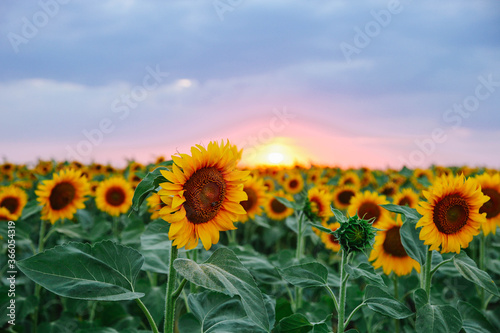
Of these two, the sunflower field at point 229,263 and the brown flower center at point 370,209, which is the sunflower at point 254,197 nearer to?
the sunflower field at point 229,263

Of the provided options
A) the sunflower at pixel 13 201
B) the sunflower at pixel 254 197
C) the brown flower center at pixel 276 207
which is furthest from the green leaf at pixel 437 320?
the sunflower at pixel 13 201

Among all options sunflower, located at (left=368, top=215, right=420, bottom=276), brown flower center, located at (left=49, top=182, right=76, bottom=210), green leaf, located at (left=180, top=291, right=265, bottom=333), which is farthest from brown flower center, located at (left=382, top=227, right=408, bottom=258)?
brown flower center, located at (left=49, top=182, right=76, bottom=210)

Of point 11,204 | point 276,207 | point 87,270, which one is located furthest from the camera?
point 276,207

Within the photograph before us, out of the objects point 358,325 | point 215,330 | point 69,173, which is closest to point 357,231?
point 215,330

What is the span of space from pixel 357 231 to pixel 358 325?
162cm

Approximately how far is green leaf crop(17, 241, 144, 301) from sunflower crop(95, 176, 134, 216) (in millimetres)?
3490

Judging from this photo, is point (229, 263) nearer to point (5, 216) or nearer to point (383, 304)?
point (383, 304)

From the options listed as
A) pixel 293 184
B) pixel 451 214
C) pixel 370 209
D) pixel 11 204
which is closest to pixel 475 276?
pixel 451 214

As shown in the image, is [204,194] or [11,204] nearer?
[204,194]

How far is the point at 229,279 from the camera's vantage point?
1.48 metres

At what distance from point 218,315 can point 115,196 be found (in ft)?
12.0

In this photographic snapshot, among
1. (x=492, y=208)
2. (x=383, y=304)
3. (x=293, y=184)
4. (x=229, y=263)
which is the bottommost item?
(x=383, y=304)

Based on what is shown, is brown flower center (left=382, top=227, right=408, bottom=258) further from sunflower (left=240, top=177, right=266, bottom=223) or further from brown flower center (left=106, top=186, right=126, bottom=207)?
brown flower center (left=106, top=186, right=126, bottom=207)

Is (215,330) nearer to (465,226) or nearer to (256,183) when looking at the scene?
(465,226)
